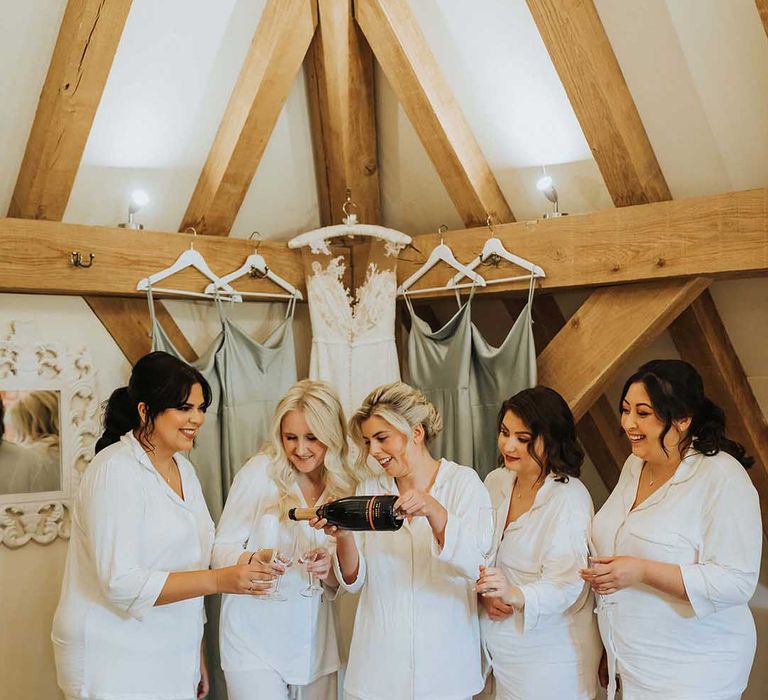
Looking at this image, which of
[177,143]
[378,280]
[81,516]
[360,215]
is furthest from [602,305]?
[81,516]

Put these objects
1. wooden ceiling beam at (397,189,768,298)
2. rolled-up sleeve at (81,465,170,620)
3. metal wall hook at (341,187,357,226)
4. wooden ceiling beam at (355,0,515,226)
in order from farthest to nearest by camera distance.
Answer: metal wall hook at (341,187,357,226), wooden ceiling beam at (355,0,515,226), wooden ceiling beam at (397,189,768,298), rolled-up sleeve at (81,465,170,620)

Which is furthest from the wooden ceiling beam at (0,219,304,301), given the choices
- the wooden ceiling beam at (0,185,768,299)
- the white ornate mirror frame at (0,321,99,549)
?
the white ornate mirror frame at (0,321,99,549)

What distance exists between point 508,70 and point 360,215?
3.13 feet

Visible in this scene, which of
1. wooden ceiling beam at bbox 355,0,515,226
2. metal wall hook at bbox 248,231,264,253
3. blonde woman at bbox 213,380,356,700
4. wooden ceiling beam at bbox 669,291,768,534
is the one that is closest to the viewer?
blonde woman at bbox 213,380,356,700

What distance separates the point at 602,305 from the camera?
140 inches

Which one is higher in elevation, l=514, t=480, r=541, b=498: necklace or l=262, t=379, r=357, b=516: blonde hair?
l=262, t=379, r=357, b=516: blonde hair

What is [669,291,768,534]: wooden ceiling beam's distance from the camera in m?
3.69

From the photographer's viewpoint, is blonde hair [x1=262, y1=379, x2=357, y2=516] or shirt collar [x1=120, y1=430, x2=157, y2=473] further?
blonde hair [x1=262, y1=379, x2=357, y2=516]

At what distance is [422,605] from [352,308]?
5.29 ft

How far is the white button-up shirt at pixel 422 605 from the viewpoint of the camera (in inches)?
100

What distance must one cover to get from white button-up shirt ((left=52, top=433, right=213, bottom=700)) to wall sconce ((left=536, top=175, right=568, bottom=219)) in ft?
6.05

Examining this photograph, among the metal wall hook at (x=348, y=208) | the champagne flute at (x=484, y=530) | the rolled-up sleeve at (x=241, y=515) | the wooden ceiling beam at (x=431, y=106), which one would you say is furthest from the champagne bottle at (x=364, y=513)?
the wooden ceiling beam at (x=431, y=106)

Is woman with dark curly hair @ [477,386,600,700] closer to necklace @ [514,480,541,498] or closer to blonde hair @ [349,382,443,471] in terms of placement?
necklace @ [514,480,541,498]

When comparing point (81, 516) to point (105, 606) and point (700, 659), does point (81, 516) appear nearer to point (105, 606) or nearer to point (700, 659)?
point (105, 606)
